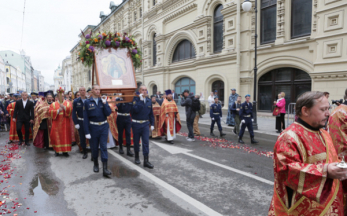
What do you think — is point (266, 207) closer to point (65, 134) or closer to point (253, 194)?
point (253, 194)

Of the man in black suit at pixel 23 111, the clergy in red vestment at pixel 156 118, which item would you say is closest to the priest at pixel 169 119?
the clergy in red vestment at pixel 156 118

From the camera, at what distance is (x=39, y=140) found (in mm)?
7789

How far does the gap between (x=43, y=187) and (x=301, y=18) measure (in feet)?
48.8

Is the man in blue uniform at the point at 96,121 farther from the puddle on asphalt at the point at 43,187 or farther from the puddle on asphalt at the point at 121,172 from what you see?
the puddle on asphalt at the point at 43,187

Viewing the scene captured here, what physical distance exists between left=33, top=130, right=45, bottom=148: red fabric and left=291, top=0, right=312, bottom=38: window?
13995 mm

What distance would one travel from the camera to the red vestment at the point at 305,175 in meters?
1.76

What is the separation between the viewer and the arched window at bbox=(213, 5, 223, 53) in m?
18.0

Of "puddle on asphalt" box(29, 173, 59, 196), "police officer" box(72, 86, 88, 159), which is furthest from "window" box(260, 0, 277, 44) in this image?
"puddle on asphalt" box(29, 173, 59, 196)

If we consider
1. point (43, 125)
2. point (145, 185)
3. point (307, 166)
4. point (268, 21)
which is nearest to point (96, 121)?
point (145, 185)

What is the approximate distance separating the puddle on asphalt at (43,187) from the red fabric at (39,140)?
2.88 m

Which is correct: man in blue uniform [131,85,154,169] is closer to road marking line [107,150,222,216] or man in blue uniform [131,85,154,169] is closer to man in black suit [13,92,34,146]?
road marking line [107,150,222,216]

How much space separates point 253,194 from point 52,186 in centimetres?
391

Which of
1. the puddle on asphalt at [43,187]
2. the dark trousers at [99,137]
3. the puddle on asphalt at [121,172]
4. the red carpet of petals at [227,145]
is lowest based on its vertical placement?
the puddle on asphalt at [43,187]

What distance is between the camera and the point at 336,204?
195cm
